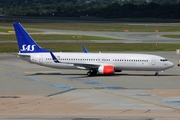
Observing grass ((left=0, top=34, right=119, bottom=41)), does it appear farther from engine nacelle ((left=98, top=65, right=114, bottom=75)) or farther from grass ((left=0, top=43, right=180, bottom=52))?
engine nacelle ((left=98, top=65, right=114, bottom=75))

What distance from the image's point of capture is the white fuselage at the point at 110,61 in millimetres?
69062

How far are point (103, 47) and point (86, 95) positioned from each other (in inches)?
2222

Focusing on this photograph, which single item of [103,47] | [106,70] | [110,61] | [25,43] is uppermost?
[25,43]

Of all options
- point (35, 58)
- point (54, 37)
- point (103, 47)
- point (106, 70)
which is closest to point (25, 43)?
point (35, 58)

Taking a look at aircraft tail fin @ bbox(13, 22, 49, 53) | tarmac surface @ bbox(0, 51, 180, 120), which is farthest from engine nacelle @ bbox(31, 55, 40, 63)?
tarmac surface @ bbox(0, 51, 180, 120)

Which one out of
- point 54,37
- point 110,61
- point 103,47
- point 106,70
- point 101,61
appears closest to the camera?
point 106,70

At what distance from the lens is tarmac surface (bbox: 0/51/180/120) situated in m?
43.3

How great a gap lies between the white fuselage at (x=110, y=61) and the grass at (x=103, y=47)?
107 feet

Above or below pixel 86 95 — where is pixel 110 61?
above

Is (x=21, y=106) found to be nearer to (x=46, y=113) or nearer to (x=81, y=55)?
(x=46, y=113)

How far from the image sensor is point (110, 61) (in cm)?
6969

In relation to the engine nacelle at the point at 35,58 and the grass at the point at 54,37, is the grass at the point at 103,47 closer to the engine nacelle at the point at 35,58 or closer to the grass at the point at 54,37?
the grass at the point at 54,37

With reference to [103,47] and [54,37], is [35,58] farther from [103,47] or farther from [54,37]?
[54,37]

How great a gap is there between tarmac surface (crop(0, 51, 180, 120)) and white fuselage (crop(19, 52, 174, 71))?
138 cm
